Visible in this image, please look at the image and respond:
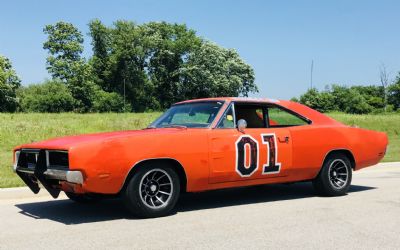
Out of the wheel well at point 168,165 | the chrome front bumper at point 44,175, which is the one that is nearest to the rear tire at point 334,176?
the wheel well at point 168,165

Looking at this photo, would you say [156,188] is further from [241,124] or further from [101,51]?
[101,51]

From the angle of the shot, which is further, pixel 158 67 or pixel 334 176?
pixel 158 67

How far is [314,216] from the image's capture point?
623cm

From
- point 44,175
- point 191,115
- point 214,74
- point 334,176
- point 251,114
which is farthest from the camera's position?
point 214,74

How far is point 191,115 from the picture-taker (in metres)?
7.19

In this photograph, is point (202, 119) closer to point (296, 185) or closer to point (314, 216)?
point (314, 216)

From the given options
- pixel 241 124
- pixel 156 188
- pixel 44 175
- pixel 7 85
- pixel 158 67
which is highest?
pixel 158 67

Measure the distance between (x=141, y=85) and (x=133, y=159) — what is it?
7716 cm

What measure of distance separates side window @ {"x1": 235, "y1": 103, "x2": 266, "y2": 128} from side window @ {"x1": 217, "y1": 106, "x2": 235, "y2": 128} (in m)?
0.22

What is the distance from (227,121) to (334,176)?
2.26m

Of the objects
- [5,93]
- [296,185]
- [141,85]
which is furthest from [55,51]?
[296,185]

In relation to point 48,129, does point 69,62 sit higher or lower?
higher

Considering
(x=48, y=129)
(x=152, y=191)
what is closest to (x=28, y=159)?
(x=152, y=191)

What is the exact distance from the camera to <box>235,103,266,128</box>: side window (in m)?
7.22
